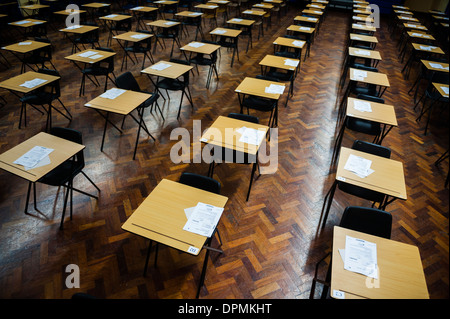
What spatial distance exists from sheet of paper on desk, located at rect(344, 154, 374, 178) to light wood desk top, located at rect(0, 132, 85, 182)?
116 inches

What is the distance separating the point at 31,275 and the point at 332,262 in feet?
9.01

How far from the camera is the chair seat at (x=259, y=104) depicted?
4199 millimetres

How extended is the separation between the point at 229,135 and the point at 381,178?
5.52 feet

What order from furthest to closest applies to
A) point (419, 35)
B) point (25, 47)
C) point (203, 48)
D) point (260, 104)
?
1. point (419, 35)
2. point (203, 48)
3. point (25, 47)
4. point (260, 104)

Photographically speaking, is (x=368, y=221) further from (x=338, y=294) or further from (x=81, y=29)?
(x=81, y=29)

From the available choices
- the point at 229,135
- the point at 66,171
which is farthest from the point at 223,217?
the point at 66,171

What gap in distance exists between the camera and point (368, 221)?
2.35m

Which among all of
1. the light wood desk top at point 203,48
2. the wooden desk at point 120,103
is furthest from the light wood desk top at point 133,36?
the wooden desk at point 120,103

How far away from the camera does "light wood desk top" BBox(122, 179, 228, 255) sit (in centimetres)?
200

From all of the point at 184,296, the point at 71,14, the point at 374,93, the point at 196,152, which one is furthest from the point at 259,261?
the point at 71,14

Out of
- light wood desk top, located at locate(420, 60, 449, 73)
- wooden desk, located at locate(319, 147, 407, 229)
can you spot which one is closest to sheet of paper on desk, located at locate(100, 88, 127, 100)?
wooden desk, located at locate(319, 147, 407, 229)

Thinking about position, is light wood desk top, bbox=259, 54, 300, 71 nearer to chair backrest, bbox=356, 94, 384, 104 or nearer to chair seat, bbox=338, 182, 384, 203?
chair backrest, bbox=356, 94, 384, 104

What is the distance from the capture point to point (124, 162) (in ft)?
12.8
